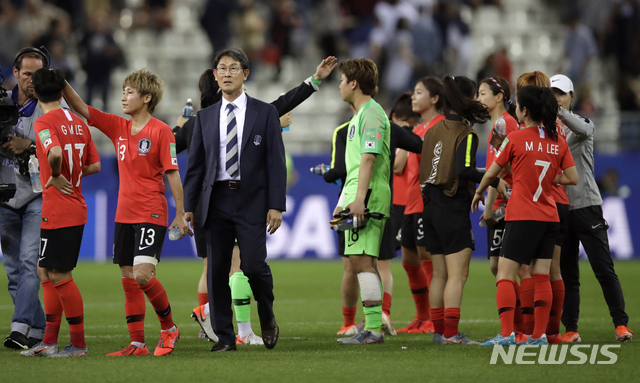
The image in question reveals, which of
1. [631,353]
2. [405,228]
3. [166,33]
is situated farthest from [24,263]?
[166,33]

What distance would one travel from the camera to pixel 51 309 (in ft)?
20.9

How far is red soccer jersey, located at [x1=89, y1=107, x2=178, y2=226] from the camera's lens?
6.41 meters

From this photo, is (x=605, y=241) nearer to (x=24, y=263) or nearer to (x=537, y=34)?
(x=24, y=263)

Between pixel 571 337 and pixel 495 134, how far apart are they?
1802mm

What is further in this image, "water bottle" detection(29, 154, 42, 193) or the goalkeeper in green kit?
the goalkeeper in green kit

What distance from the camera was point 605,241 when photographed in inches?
294

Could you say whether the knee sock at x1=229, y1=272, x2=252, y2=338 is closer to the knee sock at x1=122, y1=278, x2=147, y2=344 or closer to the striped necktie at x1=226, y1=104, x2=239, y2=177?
the knee sock at x1=122, y1=278, x2=147, y2=344

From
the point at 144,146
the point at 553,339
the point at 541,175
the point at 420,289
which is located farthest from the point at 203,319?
the point at 541,175

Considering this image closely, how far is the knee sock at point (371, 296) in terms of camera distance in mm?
6992

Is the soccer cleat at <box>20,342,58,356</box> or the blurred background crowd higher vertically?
the blurred background crowd


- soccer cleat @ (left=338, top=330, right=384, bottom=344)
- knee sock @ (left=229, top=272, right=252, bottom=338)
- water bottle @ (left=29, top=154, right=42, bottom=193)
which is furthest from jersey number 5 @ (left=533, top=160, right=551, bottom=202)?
water bottle @ (left=29, top=154, right=42, bottom=193)

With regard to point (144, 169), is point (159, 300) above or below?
below

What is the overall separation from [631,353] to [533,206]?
1.28 m

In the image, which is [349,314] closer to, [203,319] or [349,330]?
[349,330]
